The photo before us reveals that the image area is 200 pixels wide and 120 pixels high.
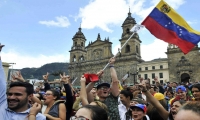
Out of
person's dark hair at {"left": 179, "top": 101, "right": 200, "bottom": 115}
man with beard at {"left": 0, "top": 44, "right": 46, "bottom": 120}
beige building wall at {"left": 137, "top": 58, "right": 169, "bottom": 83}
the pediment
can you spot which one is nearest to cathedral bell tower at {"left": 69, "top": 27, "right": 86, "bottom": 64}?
the pediment

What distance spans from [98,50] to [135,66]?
37.5ft

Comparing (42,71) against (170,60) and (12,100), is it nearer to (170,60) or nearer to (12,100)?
(170,60)

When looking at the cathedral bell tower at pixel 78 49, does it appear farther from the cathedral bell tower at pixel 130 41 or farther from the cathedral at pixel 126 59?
the cathedral bell tower at pixel 130 41

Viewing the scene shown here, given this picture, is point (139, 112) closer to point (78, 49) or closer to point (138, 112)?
point (138, 112)

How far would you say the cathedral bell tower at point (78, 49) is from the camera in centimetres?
5353

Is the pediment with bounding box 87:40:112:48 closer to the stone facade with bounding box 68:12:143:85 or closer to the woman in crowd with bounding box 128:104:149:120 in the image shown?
the stone facade with bounding box 68:12:143:85

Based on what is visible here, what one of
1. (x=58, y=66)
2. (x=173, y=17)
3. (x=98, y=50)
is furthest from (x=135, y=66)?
(x=58, y=66)

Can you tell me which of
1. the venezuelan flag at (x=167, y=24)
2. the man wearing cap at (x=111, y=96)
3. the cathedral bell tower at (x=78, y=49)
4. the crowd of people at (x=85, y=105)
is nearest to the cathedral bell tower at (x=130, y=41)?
the cathedral bell tower at (x=78, y=49)

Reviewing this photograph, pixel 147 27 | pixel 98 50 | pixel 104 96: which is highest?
pixel 98 50

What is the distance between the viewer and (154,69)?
45156mm

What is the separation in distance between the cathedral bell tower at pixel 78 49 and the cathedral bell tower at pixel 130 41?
13779 mm

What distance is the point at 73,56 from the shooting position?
5428 centimetres

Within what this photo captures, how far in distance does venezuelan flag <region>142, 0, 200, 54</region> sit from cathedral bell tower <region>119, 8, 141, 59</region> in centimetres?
3726

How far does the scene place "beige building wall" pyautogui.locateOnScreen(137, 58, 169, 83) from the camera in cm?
4403
